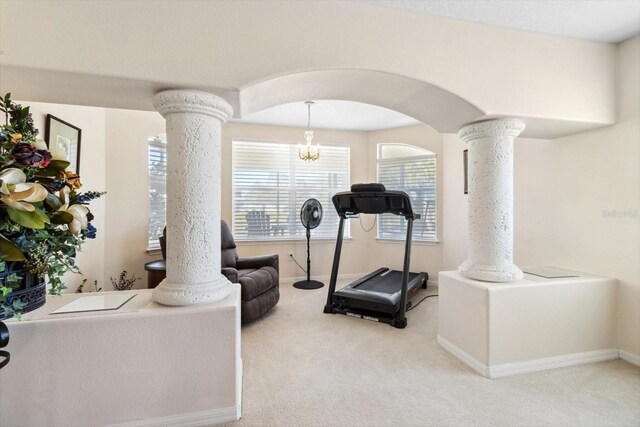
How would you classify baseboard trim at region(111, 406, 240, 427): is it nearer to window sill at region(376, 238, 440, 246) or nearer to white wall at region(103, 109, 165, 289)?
white wall at region(103, 109, 165, 289)

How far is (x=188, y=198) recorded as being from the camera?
5.61 ft

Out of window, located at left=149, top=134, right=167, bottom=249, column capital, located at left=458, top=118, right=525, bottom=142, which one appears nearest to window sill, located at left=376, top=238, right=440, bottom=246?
column capital, located at left=458, top=118, right=525, bottom=142

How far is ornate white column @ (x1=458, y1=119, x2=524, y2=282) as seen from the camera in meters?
2.26

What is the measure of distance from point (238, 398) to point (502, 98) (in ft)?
8.47

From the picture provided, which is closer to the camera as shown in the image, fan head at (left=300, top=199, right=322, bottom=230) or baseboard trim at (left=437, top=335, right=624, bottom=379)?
baseboard trim at (left=437, top=335, right=624, bottom=379)

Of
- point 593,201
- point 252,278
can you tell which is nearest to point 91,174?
point 252,278

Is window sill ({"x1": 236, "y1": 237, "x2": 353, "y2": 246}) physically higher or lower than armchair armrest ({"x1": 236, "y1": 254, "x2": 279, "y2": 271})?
higher

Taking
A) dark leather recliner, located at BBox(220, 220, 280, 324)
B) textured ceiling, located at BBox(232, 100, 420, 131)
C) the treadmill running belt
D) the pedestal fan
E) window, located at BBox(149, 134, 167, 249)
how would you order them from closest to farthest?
dark leather recliner, located at BBox(220, 220, 280, 324)
the treadmill running belt
window, located at BBox(149, 134, 167, 249)
textured ceiling, located at BBox(232, 100, 420, 131)
the pedestal fan

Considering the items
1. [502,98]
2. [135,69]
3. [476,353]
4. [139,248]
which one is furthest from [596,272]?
[139,248]

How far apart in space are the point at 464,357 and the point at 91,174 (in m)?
3.79

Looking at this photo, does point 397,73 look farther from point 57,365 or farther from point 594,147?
point 57,365

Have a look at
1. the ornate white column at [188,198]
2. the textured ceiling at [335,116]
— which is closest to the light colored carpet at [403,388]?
the ornate white column at [188,198]

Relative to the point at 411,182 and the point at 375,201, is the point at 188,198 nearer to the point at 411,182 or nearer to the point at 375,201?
the point at 375,201

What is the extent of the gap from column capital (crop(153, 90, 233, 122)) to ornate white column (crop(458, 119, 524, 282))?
6.28 feet
